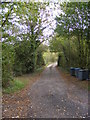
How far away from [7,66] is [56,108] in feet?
10.9

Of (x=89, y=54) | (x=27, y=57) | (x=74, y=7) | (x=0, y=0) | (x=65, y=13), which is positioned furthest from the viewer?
(x=27, y=57)

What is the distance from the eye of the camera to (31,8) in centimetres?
302

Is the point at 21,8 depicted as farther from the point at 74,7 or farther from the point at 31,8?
the point at 74,7

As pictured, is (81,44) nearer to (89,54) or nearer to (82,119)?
(89,54)

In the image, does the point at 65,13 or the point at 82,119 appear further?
the point at 65,13

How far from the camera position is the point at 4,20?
319 centimetres

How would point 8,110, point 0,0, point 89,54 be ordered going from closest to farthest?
1. point 0,0
2. point 8,110
3. point 89,54

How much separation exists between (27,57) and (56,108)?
832cm

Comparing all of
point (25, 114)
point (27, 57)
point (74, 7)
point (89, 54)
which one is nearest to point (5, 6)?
point (25, 114)

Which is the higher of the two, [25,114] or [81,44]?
[81,44]

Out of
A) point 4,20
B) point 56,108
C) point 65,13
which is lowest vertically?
point 56,108

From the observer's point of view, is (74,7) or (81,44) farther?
(81,44)

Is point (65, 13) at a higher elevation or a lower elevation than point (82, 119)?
higher

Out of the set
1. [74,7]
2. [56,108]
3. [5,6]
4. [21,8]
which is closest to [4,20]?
[5,6]
